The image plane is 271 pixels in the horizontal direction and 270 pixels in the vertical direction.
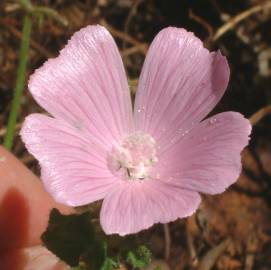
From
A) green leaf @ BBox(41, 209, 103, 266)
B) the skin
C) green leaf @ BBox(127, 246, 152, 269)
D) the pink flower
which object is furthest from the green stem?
green leaf @ BBox(127, 246, 152, 269)

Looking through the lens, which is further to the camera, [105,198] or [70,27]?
[70,27]

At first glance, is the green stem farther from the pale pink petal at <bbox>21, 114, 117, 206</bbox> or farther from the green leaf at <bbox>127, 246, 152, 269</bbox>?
the green leaf at <bbox>127, 246, 152, 269</bbox>

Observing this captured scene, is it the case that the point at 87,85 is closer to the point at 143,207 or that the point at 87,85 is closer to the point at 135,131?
the point at 135,131

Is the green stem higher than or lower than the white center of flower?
lower

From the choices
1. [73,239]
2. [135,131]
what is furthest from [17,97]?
[73,239]

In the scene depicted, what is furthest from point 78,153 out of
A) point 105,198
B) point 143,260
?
point 143,260

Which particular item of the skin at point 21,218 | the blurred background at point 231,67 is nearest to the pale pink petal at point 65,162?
the skin at point 21,218

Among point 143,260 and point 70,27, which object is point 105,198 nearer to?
point 143,260

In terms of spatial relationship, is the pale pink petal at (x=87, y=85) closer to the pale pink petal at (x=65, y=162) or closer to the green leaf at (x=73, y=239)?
the pale pink petal at (x=65, y=162)
